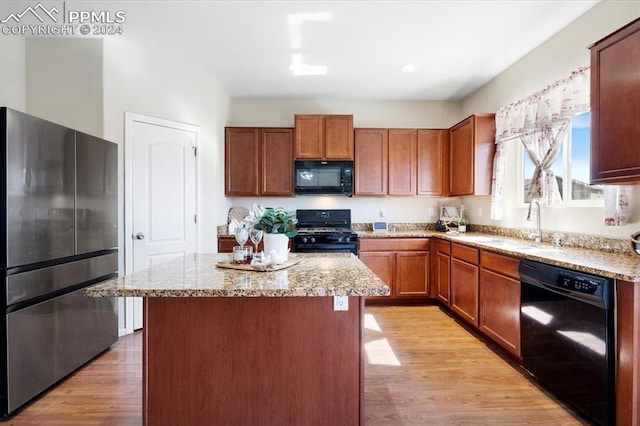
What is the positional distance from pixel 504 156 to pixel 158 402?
12.1 feet

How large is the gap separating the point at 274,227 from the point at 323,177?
2388mm

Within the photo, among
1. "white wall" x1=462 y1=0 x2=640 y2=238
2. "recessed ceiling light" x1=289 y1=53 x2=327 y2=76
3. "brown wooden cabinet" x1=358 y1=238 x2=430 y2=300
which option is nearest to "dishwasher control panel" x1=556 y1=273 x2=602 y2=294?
"white wall" x1=462 y1=0 x2=640 y2=238

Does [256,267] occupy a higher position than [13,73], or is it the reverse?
[13,73]

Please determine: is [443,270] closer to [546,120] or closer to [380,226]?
[380,226]

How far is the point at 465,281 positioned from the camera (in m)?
3.29

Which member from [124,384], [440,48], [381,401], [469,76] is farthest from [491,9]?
[124,384]

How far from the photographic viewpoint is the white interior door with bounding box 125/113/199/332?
3.12m

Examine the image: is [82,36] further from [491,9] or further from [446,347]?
[446,347]

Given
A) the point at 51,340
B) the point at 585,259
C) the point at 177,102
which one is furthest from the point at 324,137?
the point at 51,340

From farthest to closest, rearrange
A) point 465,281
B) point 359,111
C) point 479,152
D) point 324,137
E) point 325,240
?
point 359,111 < point 324,137 < point 325,240 < point 479,152 < point 465,281

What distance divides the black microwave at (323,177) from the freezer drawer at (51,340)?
2.42 metres

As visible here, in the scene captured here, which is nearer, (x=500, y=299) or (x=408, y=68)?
(x=500, y=299)

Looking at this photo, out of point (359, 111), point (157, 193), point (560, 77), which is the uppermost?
point (359, 111)

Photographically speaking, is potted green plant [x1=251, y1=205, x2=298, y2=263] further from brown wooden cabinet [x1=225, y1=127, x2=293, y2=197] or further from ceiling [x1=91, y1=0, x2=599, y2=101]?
brown wooden cabinet [x1=225, y1=127, x2=293, y2=197]
